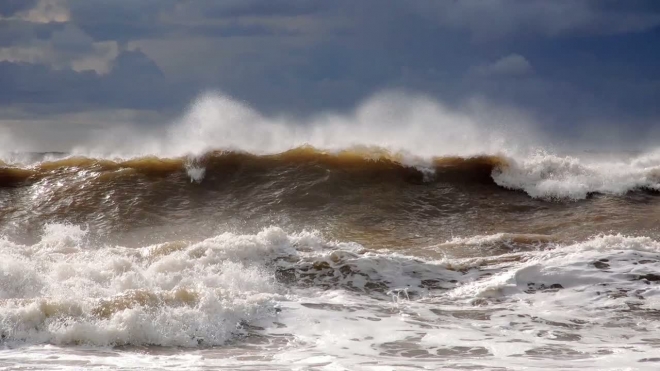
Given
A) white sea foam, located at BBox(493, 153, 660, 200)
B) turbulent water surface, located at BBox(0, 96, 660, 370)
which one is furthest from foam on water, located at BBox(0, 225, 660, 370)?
white sea foam, located at BBox(493, 153, 660, 200)

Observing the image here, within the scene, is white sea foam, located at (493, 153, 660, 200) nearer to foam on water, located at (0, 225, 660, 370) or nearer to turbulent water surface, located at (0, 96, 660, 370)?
turbulent water surface, located at (0, 96, 660, 370)

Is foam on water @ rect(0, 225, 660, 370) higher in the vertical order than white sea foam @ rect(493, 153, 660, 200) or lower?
lower

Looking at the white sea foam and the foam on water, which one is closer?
the foam on water

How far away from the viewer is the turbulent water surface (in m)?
7.27

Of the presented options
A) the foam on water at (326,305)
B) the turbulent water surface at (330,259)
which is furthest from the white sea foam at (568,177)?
the foam on water at (326,305)

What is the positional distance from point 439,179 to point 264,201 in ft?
13.6

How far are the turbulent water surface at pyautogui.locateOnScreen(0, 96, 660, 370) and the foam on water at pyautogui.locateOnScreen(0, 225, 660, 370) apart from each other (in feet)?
0.10

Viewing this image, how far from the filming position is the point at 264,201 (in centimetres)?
1504

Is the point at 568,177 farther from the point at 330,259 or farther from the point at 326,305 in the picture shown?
the point at 326,305

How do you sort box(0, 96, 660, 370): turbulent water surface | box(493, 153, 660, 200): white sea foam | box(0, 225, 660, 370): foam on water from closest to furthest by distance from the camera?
box(0, 225, 660, 370): foam on water, box(0, 96, 660, 370): turbulent water surface, box(493, 153, 660, 200): white sea foam

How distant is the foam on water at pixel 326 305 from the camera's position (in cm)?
704

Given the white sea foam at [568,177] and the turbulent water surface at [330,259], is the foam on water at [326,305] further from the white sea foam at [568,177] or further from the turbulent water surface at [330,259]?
the white sea foam at [568,177]

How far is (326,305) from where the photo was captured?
884cm

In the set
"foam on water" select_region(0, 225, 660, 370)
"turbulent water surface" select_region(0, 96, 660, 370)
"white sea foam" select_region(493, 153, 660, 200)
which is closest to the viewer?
"foam on water" select_region(0, 225, 660, 370)
